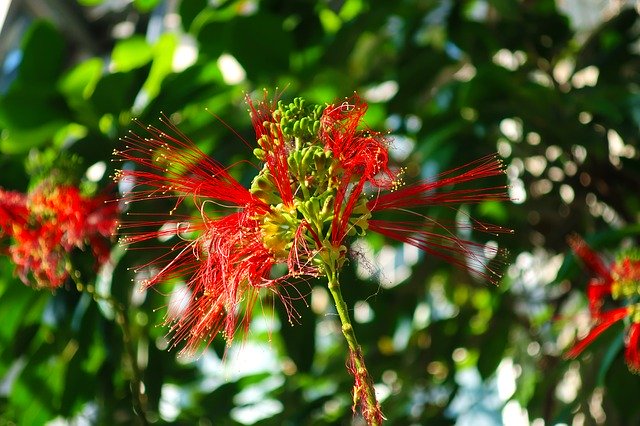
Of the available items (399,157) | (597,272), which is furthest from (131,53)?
(597,272)

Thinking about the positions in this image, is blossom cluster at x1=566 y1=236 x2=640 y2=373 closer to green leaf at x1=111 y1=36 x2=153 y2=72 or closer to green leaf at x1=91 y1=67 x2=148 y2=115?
green leaf at x1=91 y1=67 x2=148 y2=115

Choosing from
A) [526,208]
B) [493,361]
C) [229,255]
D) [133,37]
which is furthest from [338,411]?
[229,255]

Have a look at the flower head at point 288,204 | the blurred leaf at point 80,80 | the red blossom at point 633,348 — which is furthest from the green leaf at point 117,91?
the red blossom at point 633,348

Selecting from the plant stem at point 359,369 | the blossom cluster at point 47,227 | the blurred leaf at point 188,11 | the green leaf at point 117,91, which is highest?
the plant stem at point 359,369

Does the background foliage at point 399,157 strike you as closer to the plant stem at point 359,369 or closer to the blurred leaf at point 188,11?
the blurred leaf at point 188,11

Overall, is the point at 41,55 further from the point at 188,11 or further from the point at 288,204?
the point at 288,204

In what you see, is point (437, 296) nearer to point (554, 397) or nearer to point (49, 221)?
point (554, 397)
